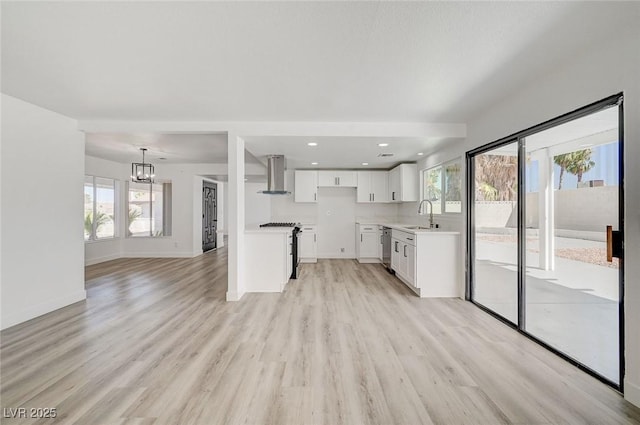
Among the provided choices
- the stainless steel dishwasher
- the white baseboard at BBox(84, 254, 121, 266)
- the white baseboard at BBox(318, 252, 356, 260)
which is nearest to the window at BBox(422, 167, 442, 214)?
the stainless steel dishwasher

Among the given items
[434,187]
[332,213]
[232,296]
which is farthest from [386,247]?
[232,296]

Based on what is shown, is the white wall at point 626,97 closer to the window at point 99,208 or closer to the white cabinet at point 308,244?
the white cabinet at point 308,244

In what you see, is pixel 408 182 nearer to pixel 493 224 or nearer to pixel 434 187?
pixel 434 187

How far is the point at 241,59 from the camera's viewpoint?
7.13 ft

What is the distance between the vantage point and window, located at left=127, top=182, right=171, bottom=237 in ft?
24.3

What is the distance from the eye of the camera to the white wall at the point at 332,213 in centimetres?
707

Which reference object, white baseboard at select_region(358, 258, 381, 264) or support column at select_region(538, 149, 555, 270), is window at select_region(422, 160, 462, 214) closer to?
support column at select_region(538, 149, 555, 270)

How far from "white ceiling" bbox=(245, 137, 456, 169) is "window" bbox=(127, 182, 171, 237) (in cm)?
393

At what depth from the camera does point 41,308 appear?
326cm

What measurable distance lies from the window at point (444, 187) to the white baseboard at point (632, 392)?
8.66 ft

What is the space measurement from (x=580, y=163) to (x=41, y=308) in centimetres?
645

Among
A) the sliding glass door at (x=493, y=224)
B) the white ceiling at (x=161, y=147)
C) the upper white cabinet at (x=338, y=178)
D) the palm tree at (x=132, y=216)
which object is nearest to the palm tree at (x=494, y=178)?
the sliding glass door at (x=493, y=224)

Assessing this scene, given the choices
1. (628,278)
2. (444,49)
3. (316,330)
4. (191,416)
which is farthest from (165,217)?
(628,278)

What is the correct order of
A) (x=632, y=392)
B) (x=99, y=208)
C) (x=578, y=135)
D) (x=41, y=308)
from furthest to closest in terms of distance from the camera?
1. (x=99, y=208)
2. (x=41, y=308)
3. (x=578, y=135)
4. (x=632, y=392)
